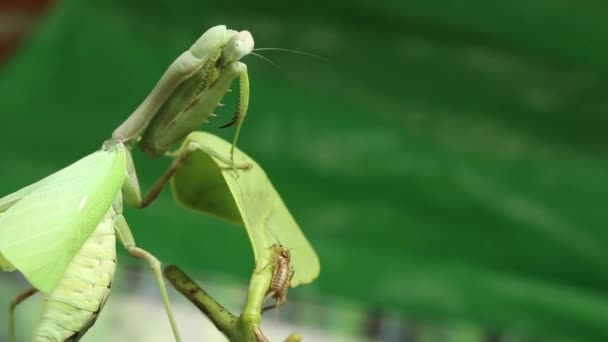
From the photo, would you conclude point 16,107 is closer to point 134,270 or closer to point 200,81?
point 134,270

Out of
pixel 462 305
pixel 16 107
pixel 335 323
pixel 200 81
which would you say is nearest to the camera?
pixel 200 81

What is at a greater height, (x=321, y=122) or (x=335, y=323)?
(x=321, y=122)

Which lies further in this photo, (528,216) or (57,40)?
(57,40)

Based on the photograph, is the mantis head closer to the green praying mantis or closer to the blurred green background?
the green praying mantis

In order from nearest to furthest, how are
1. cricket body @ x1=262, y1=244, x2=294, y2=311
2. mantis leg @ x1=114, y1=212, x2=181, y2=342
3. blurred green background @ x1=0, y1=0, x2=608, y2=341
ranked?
1. cricket body @ x1=262, y1=244, x2=294, y2=311
2. mantis leg @ x1=114, y1=212, x2=181, y2=342
3. blurred green background @ x1=0, y1=0, x2=608, y2=341

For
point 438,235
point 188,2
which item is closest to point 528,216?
point 438,235

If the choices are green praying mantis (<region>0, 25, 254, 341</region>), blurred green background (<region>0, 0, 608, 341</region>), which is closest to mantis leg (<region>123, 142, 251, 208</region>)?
green praying mantis (<region>0, 25, 254, 341</region>)

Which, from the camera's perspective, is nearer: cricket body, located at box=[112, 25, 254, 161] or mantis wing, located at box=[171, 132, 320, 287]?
mantis wing, located at box=[171, 132, 320, 287]
